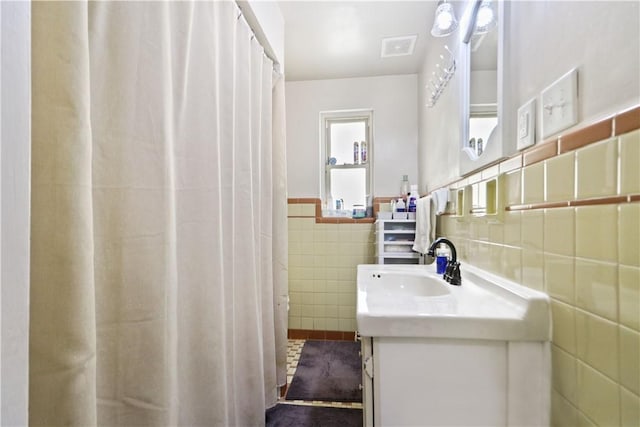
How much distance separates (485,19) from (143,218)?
4.44 ft

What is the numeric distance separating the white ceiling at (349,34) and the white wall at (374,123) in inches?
4.2

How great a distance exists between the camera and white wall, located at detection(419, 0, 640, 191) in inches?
19.4

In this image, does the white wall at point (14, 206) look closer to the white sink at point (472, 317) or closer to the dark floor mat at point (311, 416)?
the white sink at point (472, 317)

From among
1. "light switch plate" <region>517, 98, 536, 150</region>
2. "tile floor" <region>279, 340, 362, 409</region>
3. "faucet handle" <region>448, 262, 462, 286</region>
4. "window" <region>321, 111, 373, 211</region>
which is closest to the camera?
"light switch plate" <region>517, 98, 536, 150</region>

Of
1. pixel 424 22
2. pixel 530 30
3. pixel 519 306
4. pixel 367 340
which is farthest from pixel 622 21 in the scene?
pixel 424 22

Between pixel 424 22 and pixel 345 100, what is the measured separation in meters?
0.90

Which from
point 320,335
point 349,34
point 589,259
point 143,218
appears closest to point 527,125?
point 589,259

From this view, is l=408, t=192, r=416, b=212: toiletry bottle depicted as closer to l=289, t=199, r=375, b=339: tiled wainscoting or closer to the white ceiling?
l=289, t=199, r=375, b=339: tiled wainscoting

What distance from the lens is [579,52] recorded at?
0.60 meters

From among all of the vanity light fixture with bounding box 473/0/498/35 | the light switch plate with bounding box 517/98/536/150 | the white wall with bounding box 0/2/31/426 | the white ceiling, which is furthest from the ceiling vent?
the white wall with bounding box 0/2/31/426

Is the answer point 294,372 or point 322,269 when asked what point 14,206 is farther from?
point 322,269

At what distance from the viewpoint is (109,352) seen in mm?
639

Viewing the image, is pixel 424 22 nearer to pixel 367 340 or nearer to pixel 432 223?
pixel 432 223

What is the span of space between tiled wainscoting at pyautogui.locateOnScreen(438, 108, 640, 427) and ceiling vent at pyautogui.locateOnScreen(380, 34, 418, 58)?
161 centimetres
